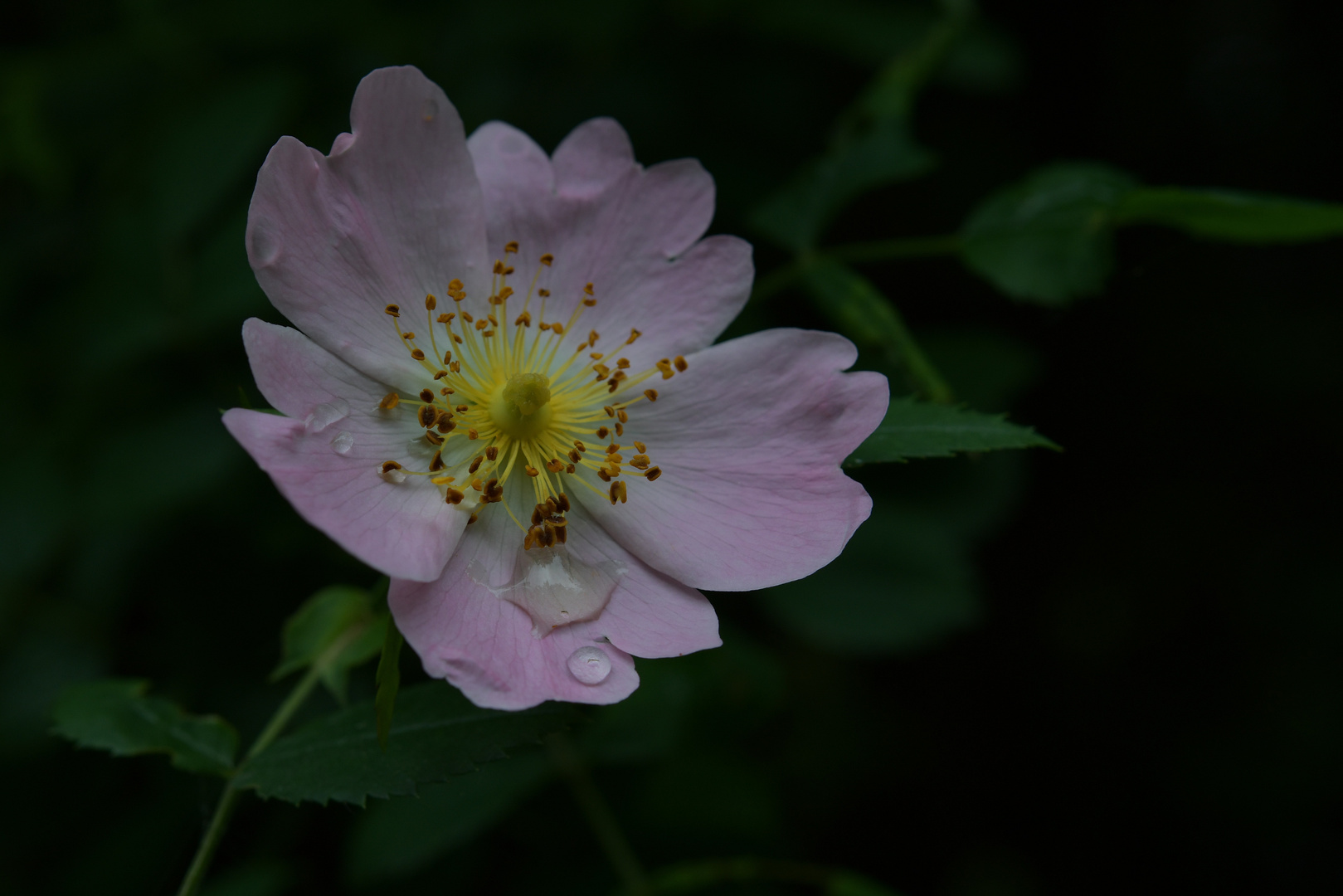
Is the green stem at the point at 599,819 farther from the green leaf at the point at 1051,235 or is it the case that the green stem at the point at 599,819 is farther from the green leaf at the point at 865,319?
the green leaf at the point at 1051,235

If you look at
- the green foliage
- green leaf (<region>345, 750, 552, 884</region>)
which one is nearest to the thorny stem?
the green foliage

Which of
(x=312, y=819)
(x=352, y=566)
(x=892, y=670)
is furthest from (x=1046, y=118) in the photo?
(x=312, y=819)

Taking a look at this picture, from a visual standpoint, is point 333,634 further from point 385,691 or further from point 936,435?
point 936,435

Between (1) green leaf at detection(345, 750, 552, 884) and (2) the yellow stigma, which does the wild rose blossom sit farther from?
(1) green leaf at detection(345, 750, 552, 884)

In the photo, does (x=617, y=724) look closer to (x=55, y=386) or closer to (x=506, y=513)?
(x=506, y=513)

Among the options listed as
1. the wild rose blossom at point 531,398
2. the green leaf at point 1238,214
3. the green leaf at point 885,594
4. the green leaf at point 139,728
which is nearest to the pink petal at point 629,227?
the wild rose blossom at point 531,398

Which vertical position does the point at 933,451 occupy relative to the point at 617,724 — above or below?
above
